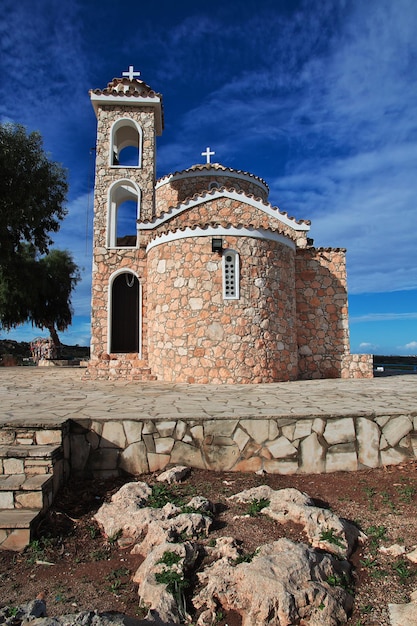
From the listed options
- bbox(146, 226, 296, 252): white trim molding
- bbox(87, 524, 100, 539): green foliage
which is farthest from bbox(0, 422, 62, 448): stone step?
bbox(146, 226, 296, 252): white trim molding

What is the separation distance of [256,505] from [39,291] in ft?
70.7

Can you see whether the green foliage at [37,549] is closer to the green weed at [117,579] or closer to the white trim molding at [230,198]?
the green weed at [117,579]

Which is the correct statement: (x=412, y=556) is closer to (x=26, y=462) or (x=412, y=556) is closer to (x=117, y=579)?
(x=117, y=579)

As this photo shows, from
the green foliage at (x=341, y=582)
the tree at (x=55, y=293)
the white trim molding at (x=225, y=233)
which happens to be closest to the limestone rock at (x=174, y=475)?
the green foliage at (x=341, y=582)

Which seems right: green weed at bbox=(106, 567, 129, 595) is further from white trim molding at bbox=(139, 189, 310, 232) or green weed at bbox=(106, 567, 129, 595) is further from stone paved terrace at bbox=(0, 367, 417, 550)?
white trim molding at bbox=(139, 189, 310, 232)

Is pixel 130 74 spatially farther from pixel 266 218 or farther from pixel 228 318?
pixel 228 318

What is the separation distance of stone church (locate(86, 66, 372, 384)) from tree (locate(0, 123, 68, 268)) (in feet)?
13.0

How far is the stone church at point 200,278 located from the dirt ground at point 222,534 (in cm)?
580

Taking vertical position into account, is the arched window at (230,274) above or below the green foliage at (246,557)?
above

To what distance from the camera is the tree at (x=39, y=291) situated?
22.0m

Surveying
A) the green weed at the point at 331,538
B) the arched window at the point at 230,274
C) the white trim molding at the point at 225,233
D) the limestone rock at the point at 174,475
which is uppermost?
the white trim molding at the point at 225,233

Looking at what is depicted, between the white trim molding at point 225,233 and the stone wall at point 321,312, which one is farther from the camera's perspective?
the stone wall at point 321,312

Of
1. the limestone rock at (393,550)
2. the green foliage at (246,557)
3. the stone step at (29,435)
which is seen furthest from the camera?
the stone step at (29,435)

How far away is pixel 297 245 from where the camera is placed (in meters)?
13.4
